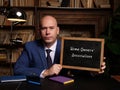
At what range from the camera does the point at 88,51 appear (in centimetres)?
191

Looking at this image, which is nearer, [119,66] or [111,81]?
[111,81]

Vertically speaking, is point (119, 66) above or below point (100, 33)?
below

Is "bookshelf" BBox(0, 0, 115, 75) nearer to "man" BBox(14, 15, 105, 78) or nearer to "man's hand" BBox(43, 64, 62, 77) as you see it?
"man" BBox(14, 15, 105, 78)

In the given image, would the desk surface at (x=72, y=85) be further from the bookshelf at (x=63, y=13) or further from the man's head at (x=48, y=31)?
the bookshelf at (x=63, y=13)

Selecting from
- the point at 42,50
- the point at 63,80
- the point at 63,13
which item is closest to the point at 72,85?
the point at 63,80

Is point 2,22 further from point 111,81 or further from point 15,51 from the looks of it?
point 111,81

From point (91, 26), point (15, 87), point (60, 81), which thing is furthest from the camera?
point (91, 26)

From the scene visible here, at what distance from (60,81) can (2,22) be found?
2398mm

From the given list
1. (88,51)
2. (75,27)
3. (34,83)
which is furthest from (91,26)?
(34,83)

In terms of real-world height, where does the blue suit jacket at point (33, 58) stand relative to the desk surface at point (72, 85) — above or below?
above

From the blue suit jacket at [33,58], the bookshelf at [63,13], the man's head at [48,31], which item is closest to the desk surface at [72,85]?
the blue suit jacket at [33,58]

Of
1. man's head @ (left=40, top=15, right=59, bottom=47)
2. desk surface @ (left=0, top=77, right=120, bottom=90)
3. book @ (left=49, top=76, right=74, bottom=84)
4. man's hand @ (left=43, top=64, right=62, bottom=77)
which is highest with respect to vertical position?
man's head @ (left=40, top=15, right=59, bottom=47)

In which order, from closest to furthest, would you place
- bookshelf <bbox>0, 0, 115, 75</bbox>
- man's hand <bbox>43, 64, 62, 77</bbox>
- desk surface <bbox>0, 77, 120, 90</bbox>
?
desk surface <bbox>0, 77, 120, 90</bbox> < man's hand <bbox>43, 64, 62, 77</bbox> < bookshelf <bbox>0, 0, 115, 75</bbox>

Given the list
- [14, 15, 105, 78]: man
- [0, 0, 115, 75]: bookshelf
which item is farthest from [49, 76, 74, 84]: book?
[0, 0, 115, 75]: bookshelf
